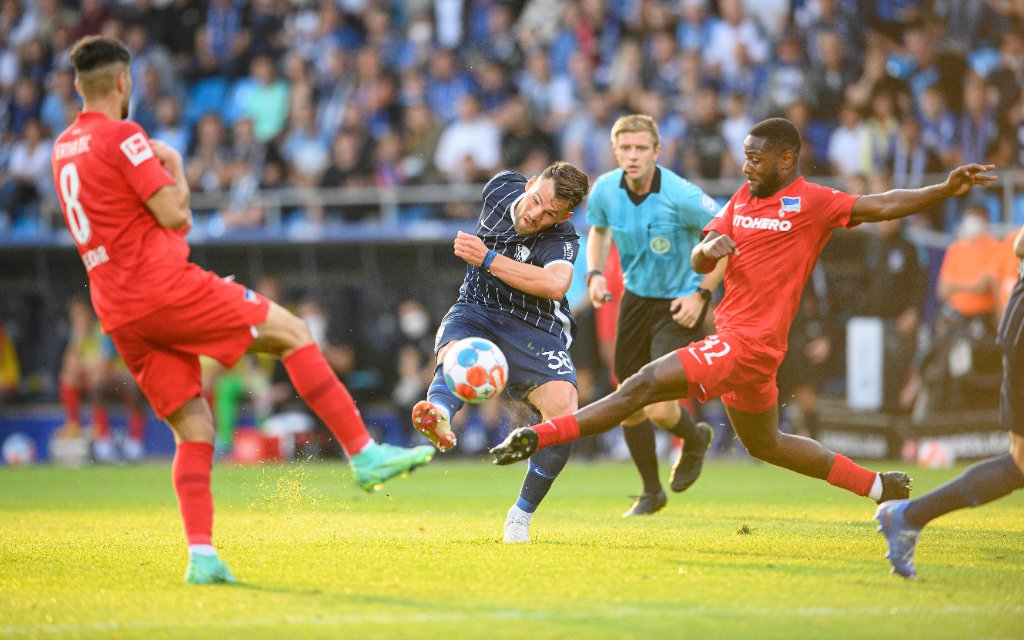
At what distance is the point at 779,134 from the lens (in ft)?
24.6

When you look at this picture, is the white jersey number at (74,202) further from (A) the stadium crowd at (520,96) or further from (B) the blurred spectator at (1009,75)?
(B) the blurred spectator at (1009,75)

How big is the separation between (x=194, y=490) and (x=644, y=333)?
4.51 m

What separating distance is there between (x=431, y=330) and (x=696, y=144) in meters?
4.31

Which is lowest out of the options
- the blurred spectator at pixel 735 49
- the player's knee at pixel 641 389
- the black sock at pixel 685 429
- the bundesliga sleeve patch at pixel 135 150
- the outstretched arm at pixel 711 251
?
the black sock at pixel 685 429

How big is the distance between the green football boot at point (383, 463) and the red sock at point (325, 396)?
3.5 inches

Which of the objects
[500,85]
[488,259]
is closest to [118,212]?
[488,259]

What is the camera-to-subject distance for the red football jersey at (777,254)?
24.5 ft

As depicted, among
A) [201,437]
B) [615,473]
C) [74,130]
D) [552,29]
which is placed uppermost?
[552,29]

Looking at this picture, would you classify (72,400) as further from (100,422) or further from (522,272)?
(522,272)

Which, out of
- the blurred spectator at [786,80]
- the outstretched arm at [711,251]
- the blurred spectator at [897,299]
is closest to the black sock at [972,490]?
the outstretched arm at [711,251]

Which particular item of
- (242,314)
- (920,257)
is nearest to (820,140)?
(920,257)

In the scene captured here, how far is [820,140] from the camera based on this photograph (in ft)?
56.3

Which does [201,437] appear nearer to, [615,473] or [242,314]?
[242,314]

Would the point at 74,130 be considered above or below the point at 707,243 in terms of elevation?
above
